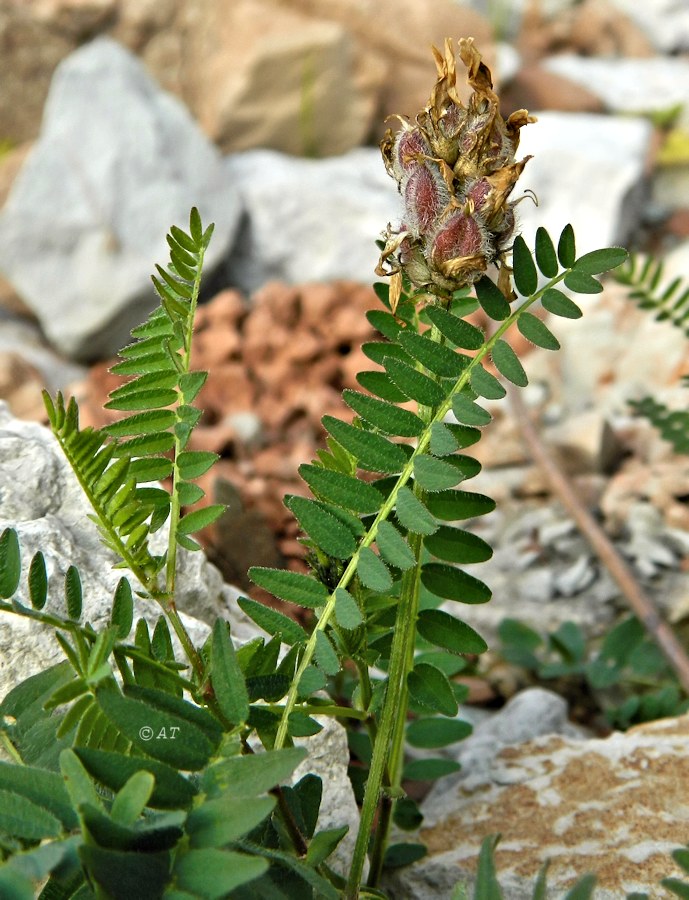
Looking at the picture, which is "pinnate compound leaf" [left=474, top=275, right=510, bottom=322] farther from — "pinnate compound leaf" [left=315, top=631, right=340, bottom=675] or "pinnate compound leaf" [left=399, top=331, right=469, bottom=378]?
"pinnate compound leaf" [left=315, top=631, right=340, bottom=675]

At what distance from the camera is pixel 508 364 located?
108cm

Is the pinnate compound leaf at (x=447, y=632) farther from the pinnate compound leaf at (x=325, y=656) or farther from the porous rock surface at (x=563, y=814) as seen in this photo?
the porous rock surface at (x=563, y=814)

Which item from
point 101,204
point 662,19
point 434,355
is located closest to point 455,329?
point 434,355

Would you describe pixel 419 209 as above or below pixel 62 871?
above

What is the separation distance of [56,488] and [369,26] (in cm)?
418

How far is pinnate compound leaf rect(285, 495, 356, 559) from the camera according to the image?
42.3 inches

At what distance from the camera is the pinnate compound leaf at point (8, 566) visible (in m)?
1.00

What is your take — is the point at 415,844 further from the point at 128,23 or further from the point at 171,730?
the point at 128,23

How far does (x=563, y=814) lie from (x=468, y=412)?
67 centimetres

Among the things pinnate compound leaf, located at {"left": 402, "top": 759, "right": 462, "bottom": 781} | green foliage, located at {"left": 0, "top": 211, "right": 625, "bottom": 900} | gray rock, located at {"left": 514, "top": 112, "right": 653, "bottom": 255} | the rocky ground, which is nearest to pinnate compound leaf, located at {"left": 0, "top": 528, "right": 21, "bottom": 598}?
green foliage, located at {"left": 0, "top": 211, "right": 625, "bottom": 900}

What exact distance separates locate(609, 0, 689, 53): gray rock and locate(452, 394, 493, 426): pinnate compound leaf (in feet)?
19.2

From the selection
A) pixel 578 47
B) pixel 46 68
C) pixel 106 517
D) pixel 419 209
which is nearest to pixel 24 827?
pixel 106 517

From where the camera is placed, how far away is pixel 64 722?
36.7 inches

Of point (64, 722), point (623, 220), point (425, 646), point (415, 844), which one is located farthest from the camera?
point (623, 220)
